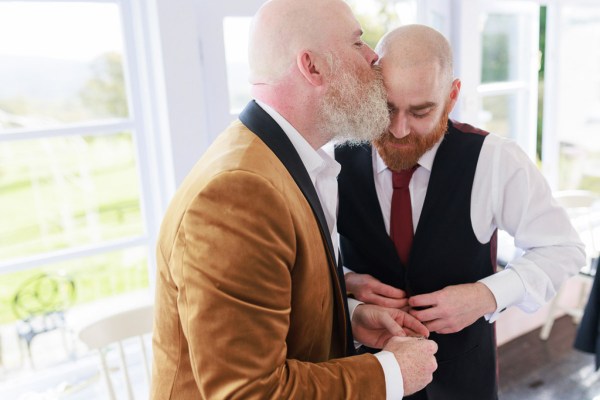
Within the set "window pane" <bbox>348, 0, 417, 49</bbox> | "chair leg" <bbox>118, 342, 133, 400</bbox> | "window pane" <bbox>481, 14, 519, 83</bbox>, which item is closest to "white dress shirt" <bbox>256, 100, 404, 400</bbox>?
"chair leg" <bbox>118, 342, 133, 400</bbox>

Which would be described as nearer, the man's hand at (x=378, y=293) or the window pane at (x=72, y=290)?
the man's hand at (x=378, y=293)

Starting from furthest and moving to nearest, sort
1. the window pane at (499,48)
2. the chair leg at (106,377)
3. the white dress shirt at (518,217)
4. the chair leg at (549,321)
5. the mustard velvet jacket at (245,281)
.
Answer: the chair leg at (549,321) → the window pane at (499,48) → the chair leg at (106,377) → the white dress shirt at (518,217) → the mustard velvet jacket at (245,281)

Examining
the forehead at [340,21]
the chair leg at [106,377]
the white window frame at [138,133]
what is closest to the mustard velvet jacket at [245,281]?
the forehead at [340,21]

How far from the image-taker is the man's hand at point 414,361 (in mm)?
1013

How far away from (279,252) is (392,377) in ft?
1.11

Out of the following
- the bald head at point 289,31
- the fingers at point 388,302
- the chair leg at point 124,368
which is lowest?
the chair leg at point 124,368

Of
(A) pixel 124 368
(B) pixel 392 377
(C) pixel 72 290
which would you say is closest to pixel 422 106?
(B) pixel 392 377

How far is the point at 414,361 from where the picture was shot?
1.03 meters

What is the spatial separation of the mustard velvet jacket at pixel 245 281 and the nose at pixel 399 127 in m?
0.39

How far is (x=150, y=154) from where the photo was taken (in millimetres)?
2094

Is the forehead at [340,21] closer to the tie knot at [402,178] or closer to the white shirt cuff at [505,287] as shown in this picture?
the tie knot at [402,178]

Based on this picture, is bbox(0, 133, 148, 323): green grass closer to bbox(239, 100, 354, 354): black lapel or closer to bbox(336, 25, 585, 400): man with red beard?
bbox(336, 25, 585, 400): man with red beard

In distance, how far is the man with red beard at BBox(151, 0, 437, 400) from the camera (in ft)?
2.71

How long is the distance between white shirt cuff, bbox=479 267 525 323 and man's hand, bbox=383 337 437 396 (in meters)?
0.31
